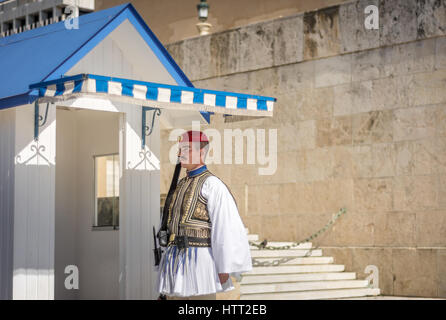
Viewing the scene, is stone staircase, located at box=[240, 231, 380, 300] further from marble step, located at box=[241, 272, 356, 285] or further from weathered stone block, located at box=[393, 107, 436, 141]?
weathered stone block, located at box=[393, 107, 436, 141]

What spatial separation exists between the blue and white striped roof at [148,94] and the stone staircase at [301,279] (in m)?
3.37

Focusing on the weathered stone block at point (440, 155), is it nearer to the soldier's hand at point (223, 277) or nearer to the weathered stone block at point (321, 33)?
the weathered stone block at point (321, 33)

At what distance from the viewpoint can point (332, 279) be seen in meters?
12.5

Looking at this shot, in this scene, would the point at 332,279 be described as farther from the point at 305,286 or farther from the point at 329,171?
the point at 329,171

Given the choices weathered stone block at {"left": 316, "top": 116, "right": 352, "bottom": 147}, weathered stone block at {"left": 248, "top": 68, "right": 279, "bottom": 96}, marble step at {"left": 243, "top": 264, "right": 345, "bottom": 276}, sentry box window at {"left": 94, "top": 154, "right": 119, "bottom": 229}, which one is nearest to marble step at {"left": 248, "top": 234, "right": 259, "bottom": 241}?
marble step at {"left": 243, "top": 264, "right": 345, "bottom": 276}

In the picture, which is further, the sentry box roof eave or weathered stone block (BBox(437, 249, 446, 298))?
weathered stone block (BBox(437, 249, 446, 298))

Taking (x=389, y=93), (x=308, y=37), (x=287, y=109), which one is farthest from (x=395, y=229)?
(x=308, y=37)

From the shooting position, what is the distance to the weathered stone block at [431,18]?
12453 mm

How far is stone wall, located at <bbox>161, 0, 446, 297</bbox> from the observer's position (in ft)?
40.8

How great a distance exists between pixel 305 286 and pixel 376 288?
55.9 inches

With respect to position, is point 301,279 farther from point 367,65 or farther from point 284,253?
point 367,65

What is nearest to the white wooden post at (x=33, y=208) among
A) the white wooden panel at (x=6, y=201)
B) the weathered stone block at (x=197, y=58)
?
the white wooden panel at (x=6, y=201)

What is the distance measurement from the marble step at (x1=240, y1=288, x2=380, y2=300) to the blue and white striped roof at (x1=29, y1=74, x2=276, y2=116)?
334 cm
